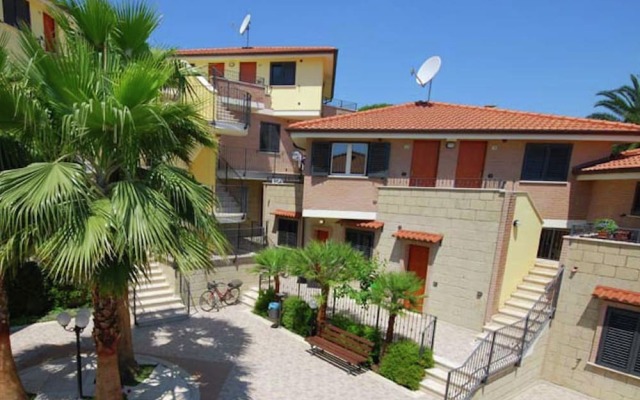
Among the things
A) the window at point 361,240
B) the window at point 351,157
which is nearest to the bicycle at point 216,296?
the window at point 361,240

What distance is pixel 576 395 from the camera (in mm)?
10648

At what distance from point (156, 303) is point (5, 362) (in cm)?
675

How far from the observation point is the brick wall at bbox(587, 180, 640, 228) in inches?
526

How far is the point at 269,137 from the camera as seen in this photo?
71.9 ft

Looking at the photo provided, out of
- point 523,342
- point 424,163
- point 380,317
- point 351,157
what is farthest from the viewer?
point 351,157

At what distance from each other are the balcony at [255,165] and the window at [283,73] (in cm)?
497

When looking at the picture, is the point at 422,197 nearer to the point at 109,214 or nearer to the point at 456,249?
the point at 456,249

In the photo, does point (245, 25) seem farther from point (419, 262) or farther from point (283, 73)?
point (419, 262)

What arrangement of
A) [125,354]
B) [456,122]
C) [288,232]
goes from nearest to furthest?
[125,354] < [456,122] < [288,232]

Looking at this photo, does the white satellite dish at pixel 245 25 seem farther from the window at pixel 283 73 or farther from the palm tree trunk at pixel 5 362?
the palm tree trunk at pixel 5 362

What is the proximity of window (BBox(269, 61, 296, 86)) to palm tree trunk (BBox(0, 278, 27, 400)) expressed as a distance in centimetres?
1911

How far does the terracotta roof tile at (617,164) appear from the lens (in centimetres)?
1251

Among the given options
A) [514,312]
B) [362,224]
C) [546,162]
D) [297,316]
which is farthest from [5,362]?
[546,162]

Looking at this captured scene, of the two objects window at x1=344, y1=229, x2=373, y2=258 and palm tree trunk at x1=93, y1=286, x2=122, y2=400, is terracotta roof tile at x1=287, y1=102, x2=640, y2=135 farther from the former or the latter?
palm tree trunk at x1=93, y1=286, x2=122, y2=400
